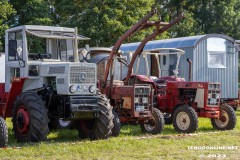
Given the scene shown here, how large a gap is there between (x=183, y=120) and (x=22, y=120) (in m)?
4.37

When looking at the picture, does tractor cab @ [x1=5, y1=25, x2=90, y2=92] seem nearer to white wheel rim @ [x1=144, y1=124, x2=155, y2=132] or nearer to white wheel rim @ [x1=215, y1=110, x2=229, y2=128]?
white wheel rim @ [x1=144, y1=124, x2=155, y2=132]

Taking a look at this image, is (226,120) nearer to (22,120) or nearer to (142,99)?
(142,99)

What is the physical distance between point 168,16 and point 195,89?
22.2 metres

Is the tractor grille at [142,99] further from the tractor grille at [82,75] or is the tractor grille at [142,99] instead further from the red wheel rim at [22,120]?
the red wheel rim at [22,120]

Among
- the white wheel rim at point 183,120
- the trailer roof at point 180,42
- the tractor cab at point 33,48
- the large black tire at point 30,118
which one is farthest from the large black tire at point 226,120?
the large black tire at point 30,118

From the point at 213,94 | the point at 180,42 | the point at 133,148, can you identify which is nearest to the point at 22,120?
the point at 133,148

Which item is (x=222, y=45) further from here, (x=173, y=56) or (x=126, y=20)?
(x=126, y=20)

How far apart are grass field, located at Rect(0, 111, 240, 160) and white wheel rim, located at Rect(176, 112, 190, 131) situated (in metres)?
0.95

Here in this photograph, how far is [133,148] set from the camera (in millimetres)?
9016

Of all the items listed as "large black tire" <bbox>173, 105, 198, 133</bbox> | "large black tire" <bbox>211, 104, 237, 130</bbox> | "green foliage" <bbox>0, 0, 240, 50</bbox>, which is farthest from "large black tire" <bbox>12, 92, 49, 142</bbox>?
"green foliage" <bbox>0, 0, 240, 50</bbox>

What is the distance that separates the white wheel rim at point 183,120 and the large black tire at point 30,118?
4.02 m

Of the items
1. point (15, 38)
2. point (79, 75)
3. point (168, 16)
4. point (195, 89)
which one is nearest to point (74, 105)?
point (79, 75)

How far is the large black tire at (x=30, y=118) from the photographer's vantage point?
930 cm

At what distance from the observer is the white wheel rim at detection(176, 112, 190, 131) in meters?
11.9
